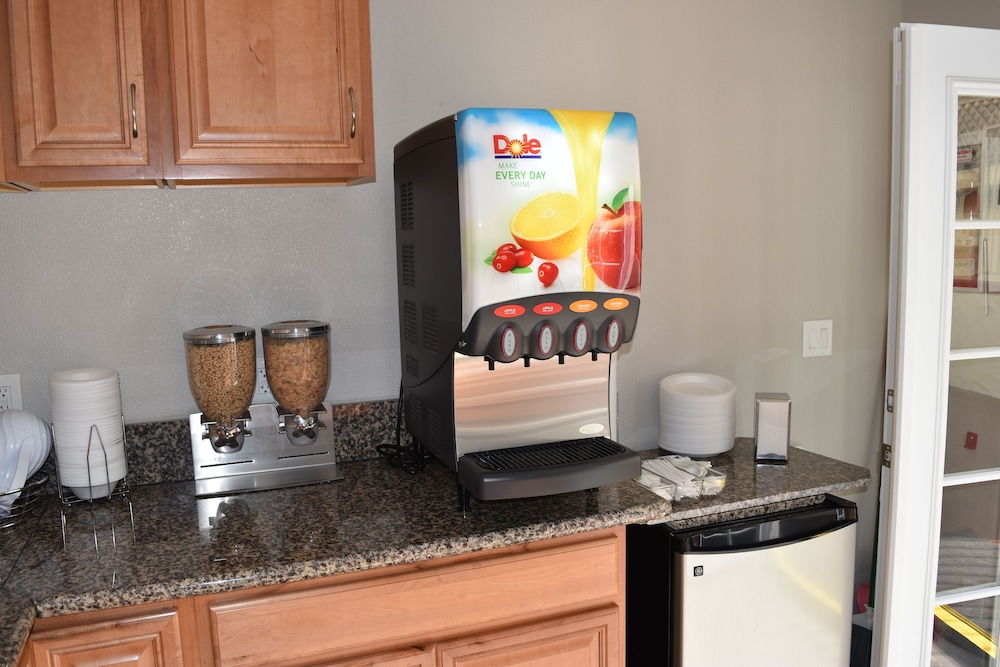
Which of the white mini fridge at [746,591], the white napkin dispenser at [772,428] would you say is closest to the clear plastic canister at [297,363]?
the white mini fridge at [746,591]

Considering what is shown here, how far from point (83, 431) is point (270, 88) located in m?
0.81

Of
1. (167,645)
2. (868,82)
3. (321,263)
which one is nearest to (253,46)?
(321,263)

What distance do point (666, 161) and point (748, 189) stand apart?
0.29 meters

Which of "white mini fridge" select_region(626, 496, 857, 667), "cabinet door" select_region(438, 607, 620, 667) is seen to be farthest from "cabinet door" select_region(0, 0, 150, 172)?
"white mini fridge" select_region(626, 496, 857, 667)

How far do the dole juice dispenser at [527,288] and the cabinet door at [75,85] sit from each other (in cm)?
56

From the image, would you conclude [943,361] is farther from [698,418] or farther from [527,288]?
[527,288]

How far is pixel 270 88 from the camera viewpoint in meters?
1.50

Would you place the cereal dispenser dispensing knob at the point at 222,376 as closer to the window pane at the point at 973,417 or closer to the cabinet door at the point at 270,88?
the cabinet door at the point at 270,88

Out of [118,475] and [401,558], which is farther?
[118,475]

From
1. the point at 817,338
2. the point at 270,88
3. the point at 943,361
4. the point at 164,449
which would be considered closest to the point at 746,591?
the point at 943,361

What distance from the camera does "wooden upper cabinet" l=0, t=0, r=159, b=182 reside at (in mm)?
1386

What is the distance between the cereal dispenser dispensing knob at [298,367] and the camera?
5.40ft

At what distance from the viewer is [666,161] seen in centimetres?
217

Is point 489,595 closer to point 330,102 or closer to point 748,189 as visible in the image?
point 330,102
